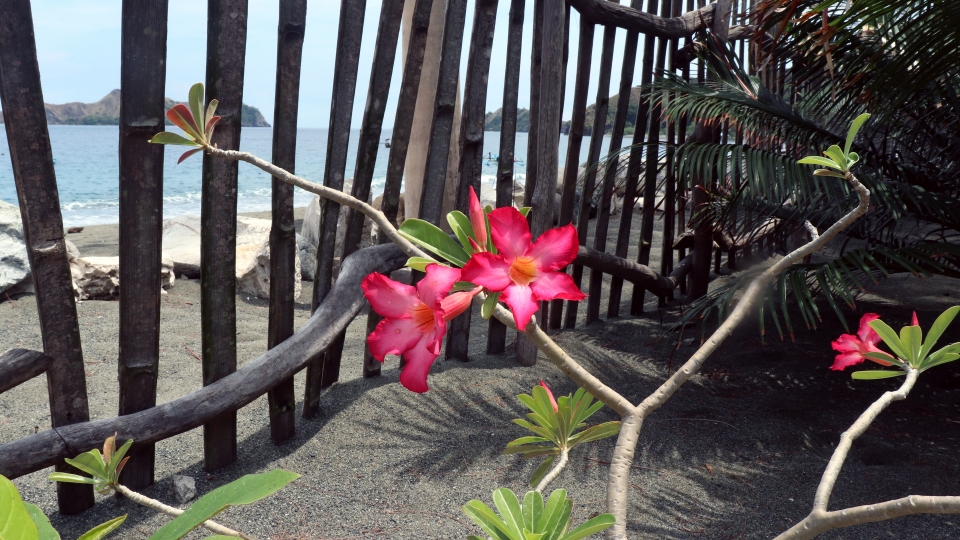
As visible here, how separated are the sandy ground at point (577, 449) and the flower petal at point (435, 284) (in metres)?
1.28

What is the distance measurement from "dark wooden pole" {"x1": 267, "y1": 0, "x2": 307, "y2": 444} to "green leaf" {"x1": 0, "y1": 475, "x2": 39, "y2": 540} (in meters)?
1.49

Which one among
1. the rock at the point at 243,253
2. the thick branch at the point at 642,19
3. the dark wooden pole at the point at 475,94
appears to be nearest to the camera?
the dark wooden pole at the point at 475,94

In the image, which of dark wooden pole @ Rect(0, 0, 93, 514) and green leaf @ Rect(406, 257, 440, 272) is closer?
green leaf @ Rect(406, 257, 440, 272)

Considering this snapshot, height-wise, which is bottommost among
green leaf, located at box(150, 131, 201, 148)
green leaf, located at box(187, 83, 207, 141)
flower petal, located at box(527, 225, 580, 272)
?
flower petal, located at box(527, 225, 580, 272)

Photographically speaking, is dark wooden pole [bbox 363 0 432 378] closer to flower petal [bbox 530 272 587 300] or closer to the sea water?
flower petal [bbox 530 272 587 300]

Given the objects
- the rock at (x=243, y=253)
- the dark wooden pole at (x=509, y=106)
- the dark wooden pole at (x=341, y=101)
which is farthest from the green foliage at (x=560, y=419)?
the rock at (x=243, y=253)

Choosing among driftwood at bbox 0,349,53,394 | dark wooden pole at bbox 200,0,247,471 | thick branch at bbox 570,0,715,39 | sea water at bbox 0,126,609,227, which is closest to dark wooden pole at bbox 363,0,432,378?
dark wooden pole at bbox 200,0,247,471

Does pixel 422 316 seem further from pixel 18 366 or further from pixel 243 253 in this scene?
pixel 243 253

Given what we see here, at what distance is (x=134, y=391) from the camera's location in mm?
1704

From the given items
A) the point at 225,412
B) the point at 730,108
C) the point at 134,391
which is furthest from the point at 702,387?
the point at 134,391

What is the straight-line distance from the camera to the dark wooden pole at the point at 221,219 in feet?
5.32

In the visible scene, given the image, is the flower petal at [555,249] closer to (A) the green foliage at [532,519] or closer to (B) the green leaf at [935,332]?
(A) the green foliage at [532,519]

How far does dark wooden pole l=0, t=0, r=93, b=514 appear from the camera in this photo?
4.55ft

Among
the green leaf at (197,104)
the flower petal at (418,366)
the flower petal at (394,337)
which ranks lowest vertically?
the flower petal at (418,366)
